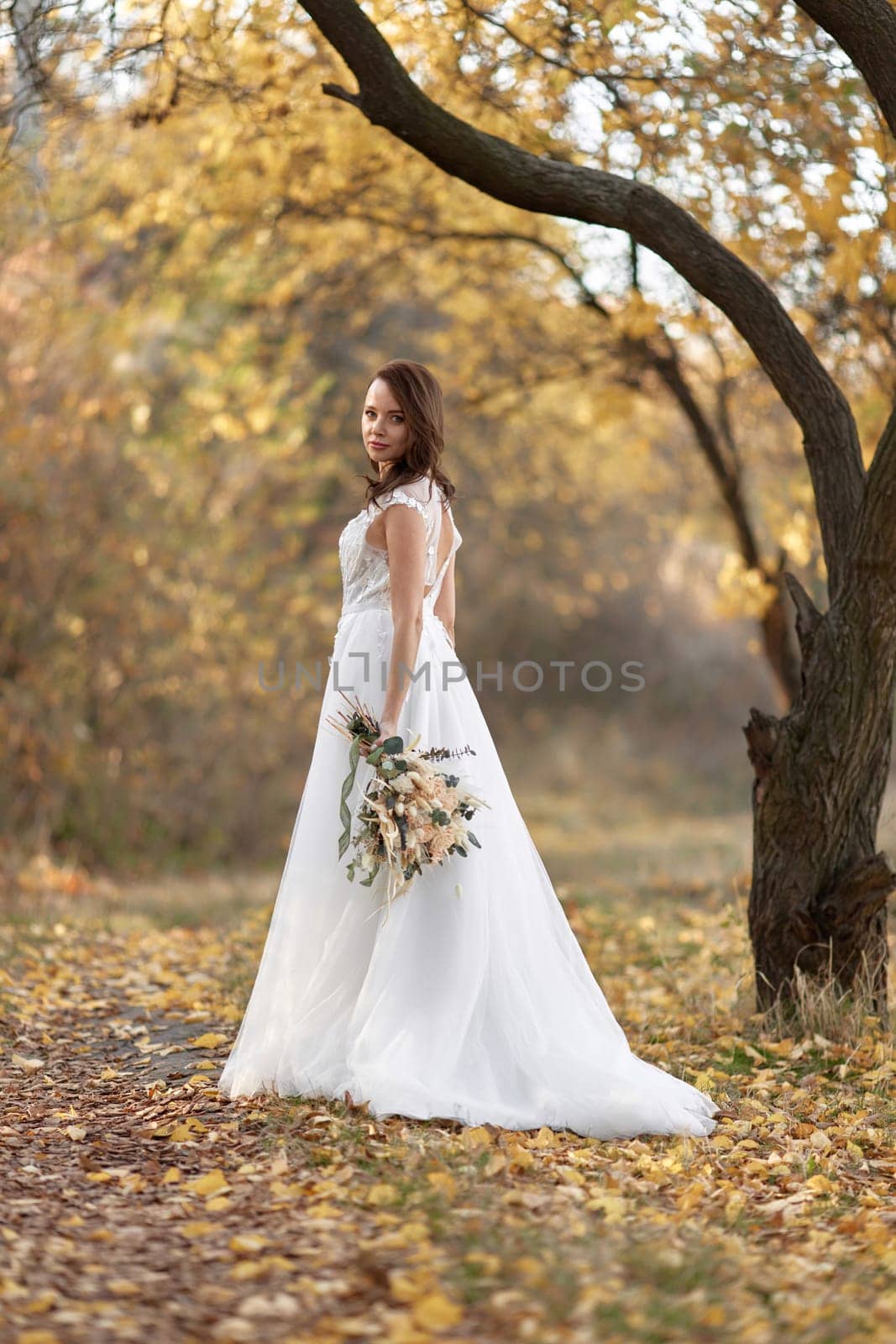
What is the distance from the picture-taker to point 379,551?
4012 millimetres

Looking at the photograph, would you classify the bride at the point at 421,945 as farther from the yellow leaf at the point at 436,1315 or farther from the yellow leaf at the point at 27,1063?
the yellow leaf at the point at 436,1315

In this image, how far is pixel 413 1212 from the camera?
2963mm

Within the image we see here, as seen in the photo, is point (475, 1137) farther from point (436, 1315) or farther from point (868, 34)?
point (868, 34)

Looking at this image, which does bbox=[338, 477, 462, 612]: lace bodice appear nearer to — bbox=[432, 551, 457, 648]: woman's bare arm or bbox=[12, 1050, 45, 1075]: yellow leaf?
bbox=[432, 551, 457, 648]: woman's bare arm

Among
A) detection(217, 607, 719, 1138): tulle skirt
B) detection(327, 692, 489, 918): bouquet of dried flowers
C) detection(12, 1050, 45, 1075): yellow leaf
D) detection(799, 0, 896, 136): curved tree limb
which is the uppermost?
detection(799, 0, 896, 136): curved tree limb

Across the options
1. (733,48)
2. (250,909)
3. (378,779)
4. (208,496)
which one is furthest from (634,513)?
(378,779)

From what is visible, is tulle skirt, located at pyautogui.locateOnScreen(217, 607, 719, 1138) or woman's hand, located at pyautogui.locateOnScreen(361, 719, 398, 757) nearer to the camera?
tulle skirt, located at pyautogui.locateOnScreen(217, 607, 719, 1138)

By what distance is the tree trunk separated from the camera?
4664mm

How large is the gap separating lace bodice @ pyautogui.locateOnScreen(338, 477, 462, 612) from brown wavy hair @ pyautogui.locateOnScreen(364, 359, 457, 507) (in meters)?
0.04

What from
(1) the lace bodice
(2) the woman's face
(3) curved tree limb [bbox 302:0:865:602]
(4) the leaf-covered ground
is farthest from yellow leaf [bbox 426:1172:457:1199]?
(3) curved tree limb [bbox 302:0:865:602]

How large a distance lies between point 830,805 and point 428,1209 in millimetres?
2374

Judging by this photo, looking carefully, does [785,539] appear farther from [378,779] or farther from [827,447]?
[378,779]

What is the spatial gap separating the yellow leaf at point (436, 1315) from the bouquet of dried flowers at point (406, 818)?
1.36 meters

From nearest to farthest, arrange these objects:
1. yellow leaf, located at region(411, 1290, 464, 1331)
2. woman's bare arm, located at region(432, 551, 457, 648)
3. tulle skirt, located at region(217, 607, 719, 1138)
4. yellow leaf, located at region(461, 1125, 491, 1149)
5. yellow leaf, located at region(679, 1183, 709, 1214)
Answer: yellow leaf, located at region(411, 1290, 464, 1331) → yellow leaf, located at region(679, 1183, 709, 1214) → yellow leaf, located at region(461, 1125, 491, 1149) → tulle skirt, located at region(217, 607, 719, 1138) → woman's bare arm, located at region(432, 551, 457, 648)
